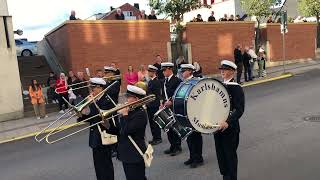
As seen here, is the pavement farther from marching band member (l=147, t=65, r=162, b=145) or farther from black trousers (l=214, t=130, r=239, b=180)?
black trousers (l=214, t=130, r=239, b=180)

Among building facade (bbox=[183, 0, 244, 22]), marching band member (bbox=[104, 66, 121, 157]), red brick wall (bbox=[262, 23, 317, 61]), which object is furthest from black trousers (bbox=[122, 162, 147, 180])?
building facade (bbox=[183, 0, 244, 22])

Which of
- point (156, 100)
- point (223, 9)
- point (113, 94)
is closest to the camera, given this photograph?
point (113, 94)

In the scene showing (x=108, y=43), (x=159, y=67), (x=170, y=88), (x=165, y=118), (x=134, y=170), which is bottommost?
(x=134, y=170)

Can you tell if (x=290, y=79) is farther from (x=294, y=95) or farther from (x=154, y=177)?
(x=154, y=177)

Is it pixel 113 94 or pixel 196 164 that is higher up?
pixel 113 94

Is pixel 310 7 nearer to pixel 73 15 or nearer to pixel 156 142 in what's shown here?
pixel 73 15

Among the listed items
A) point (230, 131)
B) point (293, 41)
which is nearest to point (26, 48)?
point (293, 41)

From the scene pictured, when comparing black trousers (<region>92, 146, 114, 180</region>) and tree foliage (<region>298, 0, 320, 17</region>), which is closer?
black trousers (<region>92, 146, 114, 180</region>)

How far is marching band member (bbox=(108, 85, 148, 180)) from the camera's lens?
5.74m

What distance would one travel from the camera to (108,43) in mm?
20953

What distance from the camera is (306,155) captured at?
27.5 ft

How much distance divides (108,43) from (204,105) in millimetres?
15141

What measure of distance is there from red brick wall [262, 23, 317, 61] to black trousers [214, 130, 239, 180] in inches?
862

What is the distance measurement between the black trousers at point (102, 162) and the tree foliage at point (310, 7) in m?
27.6
